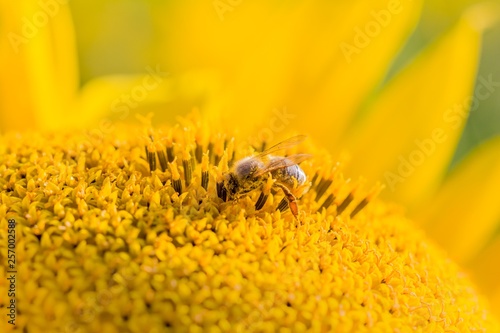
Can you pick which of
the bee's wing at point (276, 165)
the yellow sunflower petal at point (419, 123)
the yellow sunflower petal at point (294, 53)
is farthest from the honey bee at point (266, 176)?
the yellow sunflower petal at point (419, 123)

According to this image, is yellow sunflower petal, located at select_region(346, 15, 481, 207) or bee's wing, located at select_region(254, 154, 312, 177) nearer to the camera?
bee's wing, located at select_region(254, 154, 312, 177)

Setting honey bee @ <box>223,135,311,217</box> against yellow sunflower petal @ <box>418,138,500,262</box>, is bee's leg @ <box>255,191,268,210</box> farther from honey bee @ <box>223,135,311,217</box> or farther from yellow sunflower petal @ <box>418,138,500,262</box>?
yellow sunflower petal @ <box>418,138,500,262</box>

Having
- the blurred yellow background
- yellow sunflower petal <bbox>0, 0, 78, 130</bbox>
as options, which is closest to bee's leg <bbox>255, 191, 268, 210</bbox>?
yellow sunflower petal <bbox>0, 0, 78, 130</bbox>

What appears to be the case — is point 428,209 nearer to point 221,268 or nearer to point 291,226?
point 291,226

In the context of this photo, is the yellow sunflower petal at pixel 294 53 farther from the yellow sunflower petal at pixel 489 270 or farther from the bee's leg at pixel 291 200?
the bee's leg at pixel 291 200

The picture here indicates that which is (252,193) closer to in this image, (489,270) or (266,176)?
(266,176)

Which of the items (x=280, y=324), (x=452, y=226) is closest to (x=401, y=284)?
(x=280, y=324)
